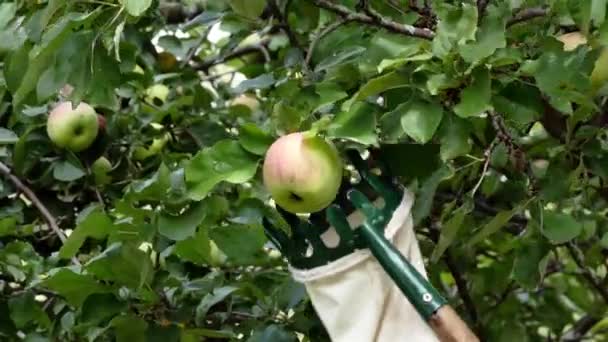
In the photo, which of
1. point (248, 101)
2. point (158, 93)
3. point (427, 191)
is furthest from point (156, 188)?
point (248, 101)

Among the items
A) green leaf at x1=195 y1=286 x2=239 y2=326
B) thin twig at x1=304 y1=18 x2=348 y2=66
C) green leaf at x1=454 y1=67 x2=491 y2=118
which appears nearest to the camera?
green leaf at x1=454 y1=67 x2=491 y2=118

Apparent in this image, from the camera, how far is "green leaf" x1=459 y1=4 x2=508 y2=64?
85 centimetres

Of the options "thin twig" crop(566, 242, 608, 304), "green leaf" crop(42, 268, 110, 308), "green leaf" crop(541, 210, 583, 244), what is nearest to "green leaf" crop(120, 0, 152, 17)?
"green leaf" crop(42, 268, 110, 308)

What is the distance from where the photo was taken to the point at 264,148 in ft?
3.05

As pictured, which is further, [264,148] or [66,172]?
[66,172]

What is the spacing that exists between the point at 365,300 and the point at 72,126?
681 millimetres

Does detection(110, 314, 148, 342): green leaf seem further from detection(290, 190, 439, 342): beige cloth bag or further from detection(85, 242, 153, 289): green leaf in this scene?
detection(290, 190, 439, 342): beige cloth bag

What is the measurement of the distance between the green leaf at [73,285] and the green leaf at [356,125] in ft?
1.29

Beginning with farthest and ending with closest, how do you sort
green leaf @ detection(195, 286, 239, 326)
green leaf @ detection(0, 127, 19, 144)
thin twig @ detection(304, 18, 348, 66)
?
1. green leaf @ detection(0, 127, 19, 144)
2. green leaf @ detection(195, 286, 239, 326)
3. thin twig @ detection(304, 18, 348, 66)

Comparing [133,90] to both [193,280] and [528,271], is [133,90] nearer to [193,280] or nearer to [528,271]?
[193,280]

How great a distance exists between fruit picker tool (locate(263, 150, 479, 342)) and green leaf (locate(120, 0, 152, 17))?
0.22 meters

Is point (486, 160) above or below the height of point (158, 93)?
above

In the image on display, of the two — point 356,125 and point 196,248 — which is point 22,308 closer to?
point 196,248

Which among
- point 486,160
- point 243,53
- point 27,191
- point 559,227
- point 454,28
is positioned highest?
point 454,28
